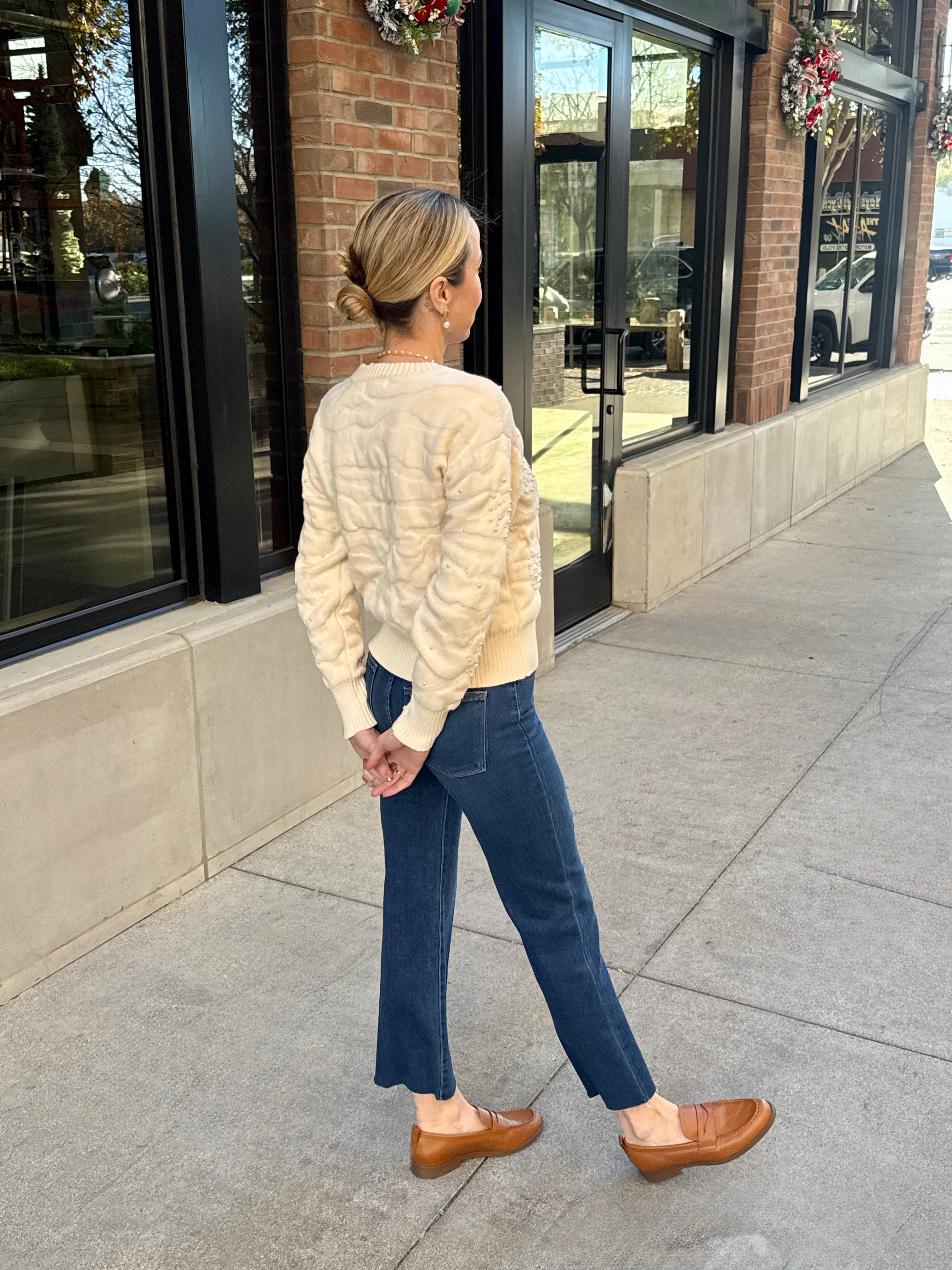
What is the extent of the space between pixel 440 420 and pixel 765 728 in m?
3.22

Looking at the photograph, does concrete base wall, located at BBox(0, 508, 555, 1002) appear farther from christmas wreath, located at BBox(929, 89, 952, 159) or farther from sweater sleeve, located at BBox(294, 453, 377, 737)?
christmas wreath, located at BBox(929, 89, 952, 159)

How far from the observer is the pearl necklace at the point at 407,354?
209 centimetres

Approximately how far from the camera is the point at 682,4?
6293mm

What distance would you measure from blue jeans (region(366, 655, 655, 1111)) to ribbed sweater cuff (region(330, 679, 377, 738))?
0.02 metres

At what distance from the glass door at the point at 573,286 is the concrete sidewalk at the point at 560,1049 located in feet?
5.44

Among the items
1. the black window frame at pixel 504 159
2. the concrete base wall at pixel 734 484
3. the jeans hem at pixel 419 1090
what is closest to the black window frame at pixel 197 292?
the black window frame at pixel 504 159

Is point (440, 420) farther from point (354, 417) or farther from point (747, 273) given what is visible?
point (747, 273)

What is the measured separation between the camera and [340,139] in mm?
3994

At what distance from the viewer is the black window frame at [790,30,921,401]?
8.54 metres

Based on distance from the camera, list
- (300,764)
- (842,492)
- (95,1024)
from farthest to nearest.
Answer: (842,492) → (300,764) → (95,1024)

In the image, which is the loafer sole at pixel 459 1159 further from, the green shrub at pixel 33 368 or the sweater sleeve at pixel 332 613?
the green shrub at pixel 33 368

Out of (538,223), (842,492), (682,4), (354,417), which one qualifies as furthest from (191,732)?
(842,492)

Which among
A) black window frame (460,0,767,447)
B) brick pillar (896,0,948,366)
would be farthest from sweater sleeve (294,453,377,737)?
brick pillar (896,0,948,366)

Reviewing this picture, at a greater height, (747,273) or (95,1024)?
(747,273)
